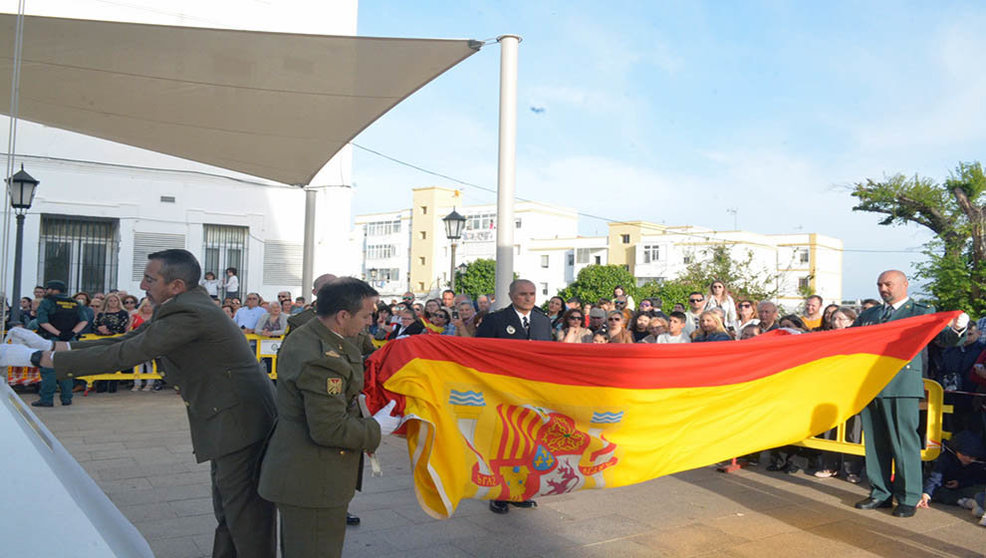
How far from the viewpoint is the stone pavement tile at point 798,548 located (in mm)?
5203

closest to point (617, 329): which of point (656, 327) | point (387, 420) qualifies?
point (656, 327)

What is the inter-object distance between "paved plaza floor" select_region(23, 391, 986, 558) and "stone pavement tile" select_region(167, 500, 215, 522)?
0.03 ft

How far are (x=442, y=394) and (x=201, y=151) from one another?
6282 mm

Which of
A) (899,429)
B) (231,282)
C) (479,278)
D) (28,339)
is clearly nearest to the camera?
(28,339)

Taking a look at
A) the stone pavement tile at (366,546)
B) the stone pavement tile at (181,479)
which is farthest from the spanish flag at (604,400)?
the stone pavement tile at (181,479)

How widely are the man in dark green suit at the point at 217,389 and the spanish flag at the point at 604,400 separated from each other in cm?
68

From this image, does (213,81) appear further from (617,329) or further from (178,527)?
(617,329)

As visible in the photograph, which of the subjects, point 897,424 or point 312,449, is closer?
point 312,449

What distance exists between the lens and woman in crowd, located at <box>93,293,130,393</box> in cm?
1302

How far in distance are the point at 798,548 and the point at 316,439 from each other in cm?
380

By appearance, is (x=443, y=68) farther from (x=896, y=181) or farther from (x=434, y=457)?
(x=896, y=181)

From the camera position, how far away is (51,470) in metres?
2.01

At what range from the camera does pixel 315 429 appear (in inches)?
127

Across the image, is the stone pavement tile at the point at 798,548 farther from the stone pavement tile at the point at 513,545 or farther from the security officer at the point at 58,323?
the security officer at the point at 58,323
